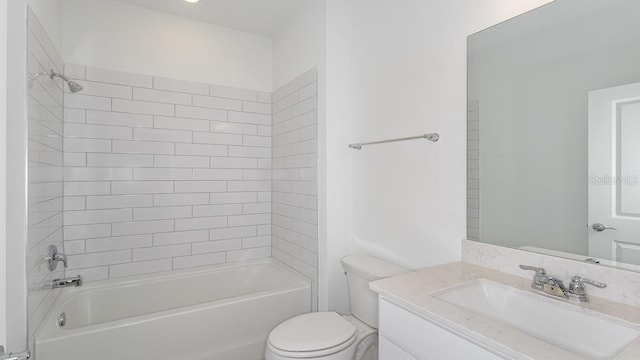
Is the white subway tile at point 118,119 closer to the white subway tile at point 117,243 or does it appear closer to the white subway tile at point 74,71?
the white subway tile at point 74,71

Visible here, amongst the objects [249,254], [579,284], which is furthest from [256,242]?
[579,284]

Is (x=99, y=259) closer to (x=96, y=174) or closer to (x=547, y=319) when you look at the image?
(x=96, y=174)

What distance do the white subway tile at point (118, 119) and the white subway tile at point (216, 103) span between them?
0.39 meters

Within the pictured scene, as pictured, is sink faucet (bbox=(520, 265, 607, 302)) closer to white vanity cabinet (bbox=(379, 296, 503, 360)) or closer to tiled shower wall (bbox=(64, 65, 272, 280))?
white vanity cabinet (bbox=(379, 296, 503, 360))

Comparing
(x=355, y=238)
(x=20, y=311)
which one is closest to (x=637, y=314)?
(x=355, y=238)

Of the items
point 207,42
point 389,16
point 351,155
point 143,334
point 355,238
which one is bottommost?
point 143,334

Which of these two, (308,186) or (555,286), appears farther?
(308,186)

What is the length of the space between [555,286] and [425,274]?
43 cm

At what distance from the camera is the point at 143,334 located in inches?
67.6

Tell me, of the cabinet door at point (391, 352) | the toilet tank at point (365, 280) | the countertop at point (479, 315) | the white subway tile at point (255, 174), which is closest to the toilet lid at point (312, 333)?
the toilet tank at point (365, 280)

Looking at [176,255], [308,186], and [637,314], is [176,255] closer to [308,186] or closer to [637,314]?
[308,186]

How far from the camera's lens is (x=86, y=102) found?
2268 mm

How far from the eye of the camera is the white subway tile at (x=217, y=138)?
104 inches

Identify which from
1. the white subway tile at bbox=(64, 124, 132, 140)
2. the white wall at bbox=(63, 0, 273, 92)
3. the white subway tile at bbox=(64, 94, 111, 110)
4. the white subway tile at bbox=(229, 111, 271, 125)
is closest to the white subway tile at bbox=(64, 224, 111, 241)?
the white subway tile at bbox=(64, 124, 132, 140)
